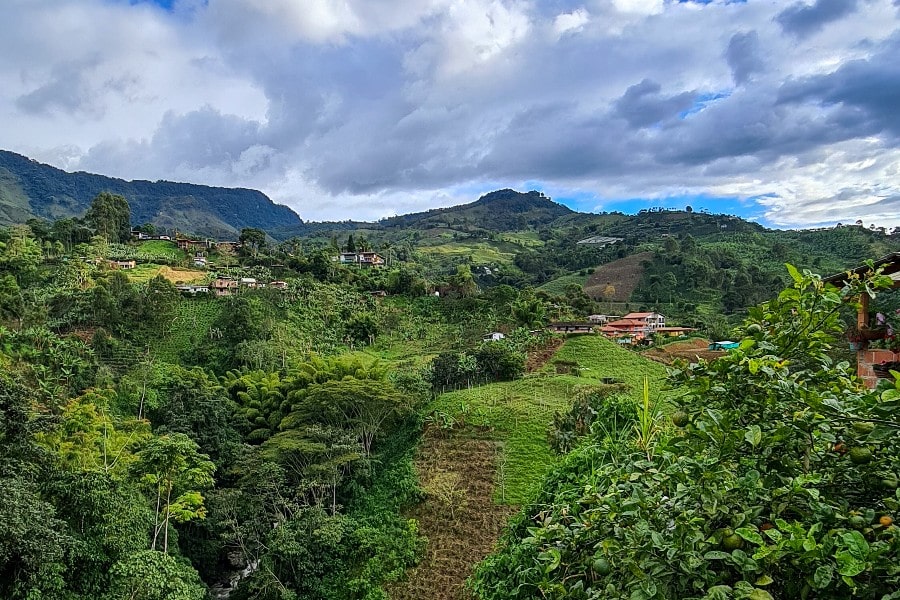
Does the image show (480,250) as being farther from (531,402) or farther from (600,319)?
(531,402)

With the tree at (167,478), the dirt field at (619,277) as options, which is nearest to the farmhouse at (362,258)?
the dirt field at (619,277)

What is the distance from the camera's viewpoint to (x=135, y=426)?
15102mm

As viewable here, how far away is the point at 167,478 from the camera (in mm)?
10586

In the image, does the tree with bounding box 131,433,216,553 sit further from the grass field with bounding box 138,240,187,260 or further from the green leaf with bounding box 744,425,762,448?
the grass field with bounding box 138,240,187,260

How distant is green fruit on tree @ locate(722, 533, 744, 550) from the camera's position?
133cm

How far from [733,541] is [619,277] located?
56455mm

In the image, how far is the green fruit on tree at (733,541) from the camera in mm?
1325

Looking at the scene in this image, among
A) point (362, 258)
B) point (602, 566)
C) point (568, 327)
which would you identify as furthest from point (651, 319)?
point (602, 566)

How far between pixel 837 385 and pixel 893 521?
0.52 m

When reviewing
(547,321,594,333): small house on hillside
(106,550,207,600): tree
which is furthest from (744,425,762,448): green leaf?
(547,321,594,333): small house on hillside

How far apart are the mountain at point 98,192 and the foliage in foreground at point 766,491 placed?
130 m

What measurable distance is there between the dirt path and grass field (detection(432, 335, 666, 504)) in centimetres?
50

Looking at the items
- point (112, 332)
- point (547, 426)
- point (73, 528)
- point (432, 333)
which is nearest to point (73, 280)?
point (112, 332)

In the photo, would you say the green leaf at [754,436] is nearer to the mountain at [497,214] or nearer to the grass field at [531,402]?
the grass field at [531,402]
